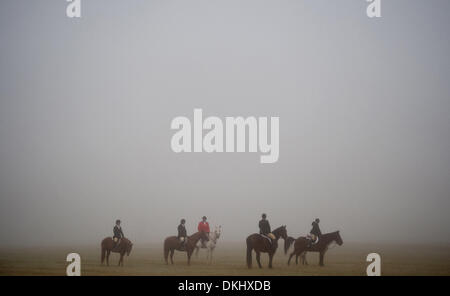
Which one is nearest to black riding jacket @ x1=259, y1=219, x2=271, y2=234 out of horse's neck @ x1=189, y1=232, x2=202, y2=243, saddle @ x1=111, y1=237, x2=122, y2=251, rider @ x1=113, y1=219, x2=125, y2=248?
horse's neck @ x1=189, y1=232, x2=202, y2=243

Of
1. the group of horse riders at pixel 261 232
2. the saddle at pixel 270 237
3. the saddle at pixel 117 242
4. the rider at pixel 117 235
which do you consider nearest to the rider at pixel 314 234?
the group of horse riders at pixel 261 232

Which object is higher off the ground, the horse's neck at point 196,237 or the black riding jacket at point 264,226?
the black riding jacket at point 264,226

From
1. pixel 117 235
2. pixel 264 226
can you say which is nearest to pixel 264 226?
pixel 264 226

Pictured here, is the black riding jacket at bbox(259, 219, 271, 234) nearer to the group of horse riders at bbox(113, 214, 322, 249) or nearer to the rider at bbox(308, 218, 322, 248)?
the group of horse riders at bbox(113, 214, 322, 249)

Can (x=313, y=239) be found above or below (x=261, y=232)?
below

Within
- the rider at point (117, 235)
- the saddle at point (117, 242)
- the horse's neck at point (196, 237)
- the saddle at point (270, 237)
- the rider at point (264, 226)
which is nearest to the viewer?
the saddle at point (270, 237)

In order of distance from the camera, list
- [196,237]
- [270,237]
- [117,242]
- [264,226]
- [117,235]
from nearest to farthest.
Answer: [270,237] → [264,226] → [117,235] → [117,242] → [196,237]

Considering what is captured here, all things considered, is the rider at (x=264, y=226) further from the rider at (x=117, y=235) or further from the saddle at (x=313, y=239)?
the rider at (x=117, y=235)

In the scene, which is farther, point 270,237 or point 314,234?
point 314,234

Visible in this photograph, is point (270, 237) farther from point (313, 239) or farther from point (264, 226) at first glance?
point (313, 239)

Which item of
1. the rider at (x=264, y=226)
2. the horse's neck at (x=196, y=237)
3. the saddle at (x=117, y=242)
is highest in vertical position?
the rider at (x=264, y=226)

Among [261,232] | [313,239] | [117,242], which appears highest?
[261,232]
